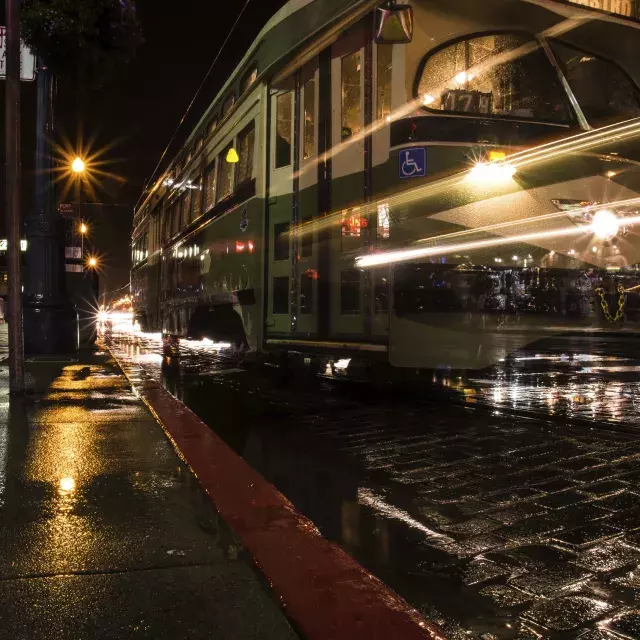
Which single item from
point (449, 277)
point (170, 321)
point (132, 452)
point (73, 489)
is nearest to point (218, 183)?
point (170, 321)

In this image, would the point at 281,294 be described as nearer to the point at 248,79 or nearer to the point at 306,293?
the point at 306,293

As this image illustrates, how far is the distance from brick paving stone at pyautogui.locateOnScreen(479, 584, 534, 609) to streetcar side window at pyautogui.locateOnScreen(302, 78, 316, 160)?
529 centimetres

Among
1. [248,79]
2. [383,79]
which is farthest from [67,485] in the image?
[248,79]

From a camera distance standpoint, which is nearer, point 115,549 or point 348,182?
point 115,549

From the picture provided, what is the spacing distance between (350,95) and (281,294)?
2.13 metres

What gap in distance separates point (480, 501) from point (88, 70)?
7.26 metres

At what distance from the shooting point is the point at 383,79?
6559 millimetres

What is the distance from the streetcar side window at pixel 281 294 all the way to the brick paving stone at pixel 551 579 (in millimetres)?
4733

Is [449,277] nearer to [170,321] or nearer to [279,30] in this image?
[279,30]

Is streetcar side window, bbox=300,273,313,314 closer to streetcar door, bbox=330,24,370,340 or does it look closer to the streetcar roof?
streetcar door, bbox=330,24,370,340

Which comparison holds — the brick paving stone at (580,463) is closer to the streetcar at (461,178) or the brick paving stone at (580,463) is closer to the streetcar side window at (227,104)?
the streetcar at (461,178)

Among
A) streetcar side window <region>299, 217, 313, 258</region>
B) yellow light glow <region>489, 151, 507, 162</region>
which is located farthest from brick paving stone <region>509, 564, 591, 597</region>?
streetcar side window <region>299, 217, 313, 258</region>

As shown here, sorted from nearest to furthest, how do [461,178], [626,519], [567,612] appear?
[567,612], [626,519], [461,178]

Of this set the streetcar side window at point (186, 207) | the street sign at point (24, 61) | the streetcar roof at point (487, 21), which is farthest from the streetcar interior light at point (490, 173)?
the streetcar side window at point (186, 207)
